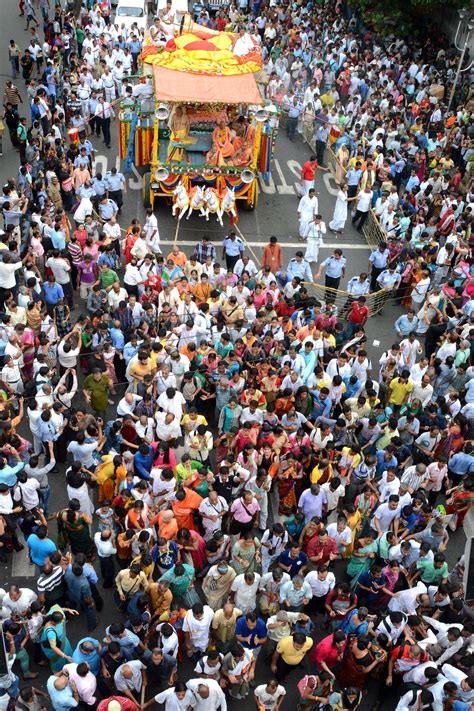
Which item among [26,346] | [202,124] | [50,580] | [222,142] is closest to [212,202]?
[222,142]

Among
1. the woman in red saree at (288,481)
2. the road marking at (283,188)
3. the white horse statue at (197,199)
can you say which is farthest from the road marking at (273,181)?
the woman in red saree at (288,481)

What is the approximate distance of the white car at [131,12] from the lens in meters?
25.9

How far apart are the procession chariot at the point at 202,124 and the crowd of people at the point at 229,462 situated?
1327 mm

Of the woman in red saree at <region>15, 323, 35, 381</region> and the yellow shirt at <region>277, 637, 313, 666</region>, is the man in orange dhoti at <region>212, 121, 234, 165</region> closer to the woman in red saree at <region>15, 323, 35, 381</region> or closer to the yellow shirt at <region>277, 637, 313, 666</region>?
the woman in red saree at <region>15, 323, 35, 381</region>

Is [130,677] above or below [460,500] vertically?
above

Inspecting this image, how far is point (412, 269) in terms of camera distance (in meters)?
14.6

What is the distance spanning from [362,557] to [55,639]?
137 inches

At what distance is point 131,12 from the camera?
86.1 feet

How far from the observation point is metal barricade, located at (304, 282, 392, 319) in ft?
47.0

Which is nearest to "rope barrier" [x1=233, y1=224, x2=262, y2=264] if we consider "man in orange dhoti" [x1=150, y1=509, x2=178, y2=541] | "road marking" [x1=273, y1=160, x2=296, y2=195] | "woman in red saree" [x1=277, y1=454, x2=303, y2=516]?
"road marking" [x1=273, y1=160, x2=296, y2=195]

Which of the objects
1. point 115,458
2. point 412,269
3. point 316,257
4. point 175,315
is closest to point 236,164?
point 316,257

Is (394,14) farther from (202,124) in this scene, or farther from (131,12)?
(202,124)

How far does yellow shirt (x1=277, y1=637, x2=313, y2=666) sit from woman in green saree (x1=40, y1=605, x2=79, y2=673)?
6.88 ft

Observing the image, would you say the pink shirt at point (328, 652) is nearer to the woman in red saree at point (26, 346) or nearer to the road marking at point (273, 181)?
the woman in red saree at point (26, 346)
